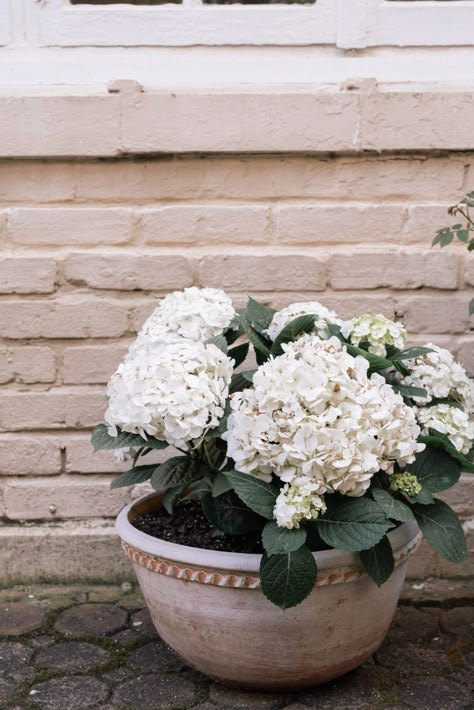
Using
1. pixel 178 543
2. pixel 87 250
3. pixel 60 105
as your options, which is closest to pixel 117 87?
pixel 60 105

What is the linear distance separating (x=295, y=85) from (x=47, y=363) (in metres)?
1.09

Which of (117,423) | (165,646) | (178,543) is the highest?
(117,423)

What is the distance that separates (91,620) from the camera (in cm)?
266

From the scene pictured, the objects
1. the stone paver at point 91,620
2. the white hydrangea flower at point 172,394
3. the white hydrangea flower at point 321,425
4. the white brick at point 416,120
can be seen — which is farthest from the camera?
the white brick at point 416,120

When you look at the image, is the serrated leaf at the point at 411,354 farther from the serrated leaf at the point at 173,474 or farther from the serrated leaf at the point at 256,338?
the serrated leaf at the point at 173,474

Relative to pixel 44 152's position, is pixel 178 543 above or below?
below

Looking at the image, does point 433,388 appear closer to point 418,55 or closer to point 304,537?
point 304,537

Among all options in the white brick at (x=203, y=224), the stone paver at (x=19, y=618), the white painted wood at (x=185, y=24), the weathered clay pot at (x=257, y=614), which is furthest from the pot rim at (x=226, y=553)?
the white painted wood at (x=185, y=24)

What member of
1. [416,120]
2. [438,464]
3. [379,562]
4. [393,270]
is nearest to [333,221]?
[393,270]

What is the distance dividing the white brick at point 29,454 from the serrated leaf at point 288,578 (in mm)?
1060

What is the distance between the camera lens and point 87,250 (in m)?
2.78

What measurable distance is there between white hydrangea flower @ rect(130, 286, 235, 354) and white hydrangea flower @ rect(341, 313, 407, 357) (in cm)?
30

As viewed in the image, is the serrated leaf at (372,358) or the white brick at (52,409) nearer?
the serrated leaf at (372,358)

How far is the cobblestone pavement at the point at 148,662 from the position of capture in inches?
87.8
